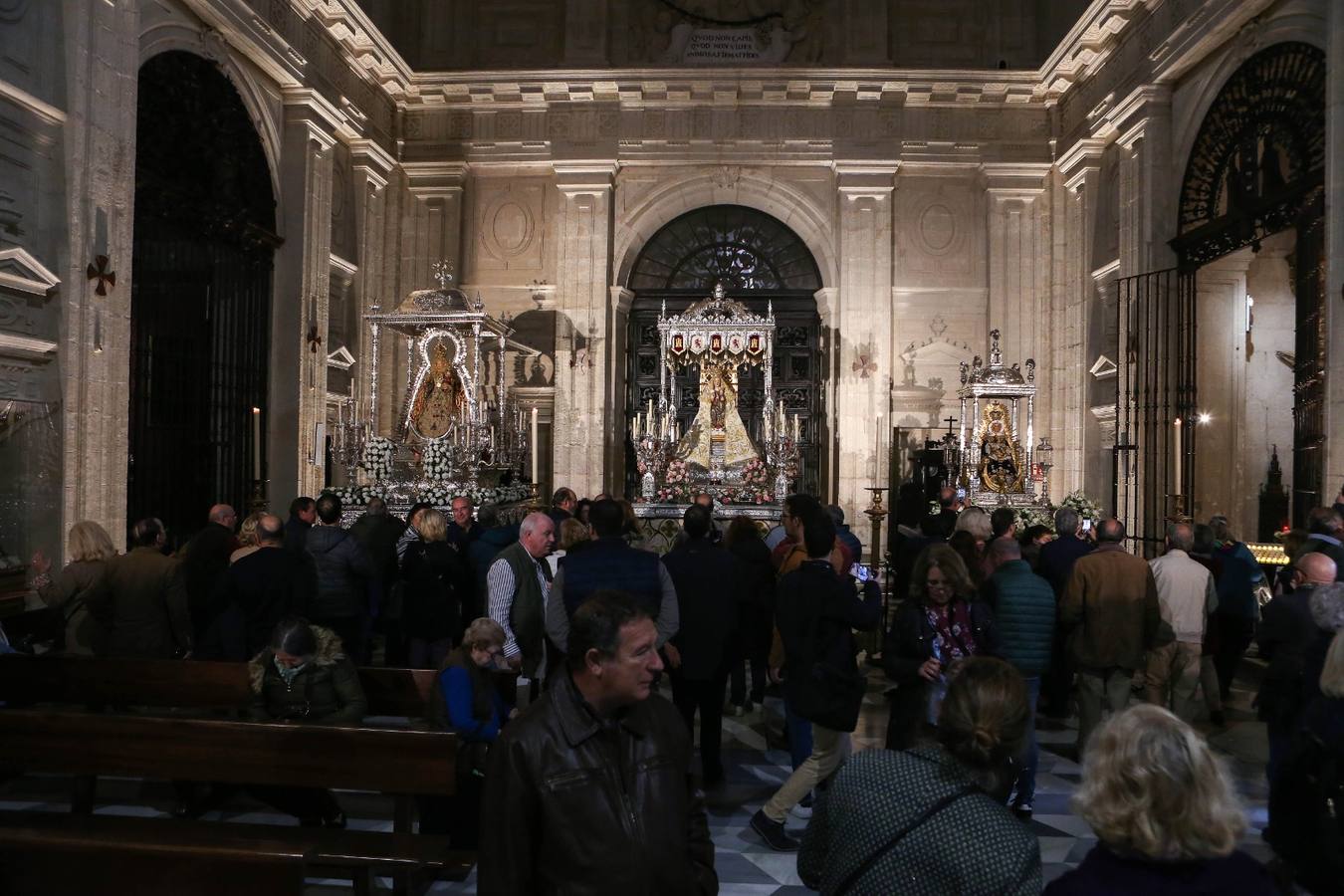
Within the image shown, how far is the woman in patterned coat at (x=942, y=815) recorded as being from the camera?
221cm

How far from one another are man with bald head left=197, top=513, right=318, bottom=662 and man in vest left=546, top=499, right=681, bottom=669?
1.78 metres

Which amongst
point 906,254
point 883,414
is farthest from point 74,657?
point 906,254

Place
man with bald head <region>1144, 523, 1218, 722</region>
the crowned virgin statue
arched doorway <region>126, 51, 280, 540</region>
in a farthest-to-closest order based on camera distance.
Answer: the crowned virgin statue → arched doorway <region>126, 51, 280, 540</region> → man with bald head <region>1144, 523, 1218, 722</region>

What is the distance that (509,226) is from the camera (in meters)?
18.5

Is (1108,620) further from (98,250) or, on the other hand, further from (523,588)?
(98,250)

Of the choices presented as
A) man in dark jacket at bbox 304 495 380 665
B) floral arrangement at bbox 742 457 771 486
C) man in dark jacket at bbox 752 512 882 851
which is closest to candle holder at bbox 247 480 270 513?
man in dark jacket at bbox 304 495 380 665

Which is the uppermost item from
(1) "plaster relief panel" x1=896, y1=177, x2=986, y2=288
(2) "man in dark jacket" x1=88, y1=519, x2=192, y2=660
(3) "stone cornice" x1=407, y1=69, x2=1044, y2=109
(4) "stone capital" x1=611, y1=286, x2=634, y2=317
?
(3) "stone cornice" x1=407, y1=69, x2=1044, y2=109

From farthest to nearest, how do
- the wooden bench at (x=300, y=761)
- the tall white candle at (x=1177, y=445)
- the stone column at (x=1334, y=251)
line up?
the tall white candle at (x=1177, y=445), the stone column at (x=1334, y=251), the wooden bench at (x=300, y=761)

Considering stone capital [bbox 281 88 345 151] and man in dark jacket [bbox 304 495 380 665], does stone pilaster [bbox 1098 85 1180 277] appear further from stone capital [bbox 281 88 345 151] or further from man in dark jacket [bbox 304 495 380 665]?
stone capital [bbox 281 88 345 151]

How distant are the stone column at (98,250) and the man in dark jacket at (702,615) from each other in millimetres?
6170

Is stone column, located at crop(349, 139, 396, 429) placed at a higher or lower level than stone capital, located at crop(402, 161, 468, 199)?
lower

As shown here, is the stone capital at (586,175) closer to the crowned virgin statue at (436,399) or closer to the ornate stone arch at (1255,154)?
the crowned virgin statue at (436,399)

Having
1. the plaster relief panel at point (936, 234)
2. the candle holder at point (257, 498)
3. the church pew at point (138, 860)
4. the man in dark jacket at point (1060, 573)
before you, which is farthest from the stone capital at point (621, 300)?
the church pew at point (138, 860)

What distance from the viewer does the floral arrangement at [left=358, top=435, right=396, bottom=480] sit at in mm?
13531
